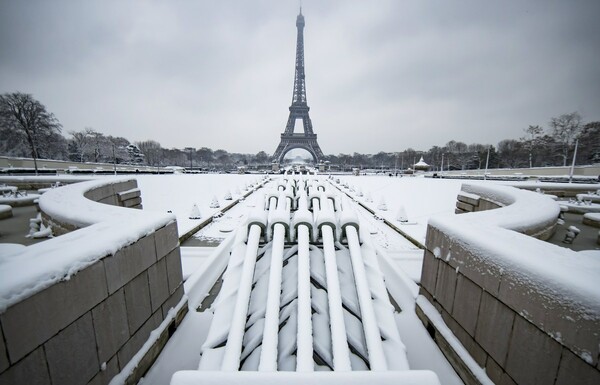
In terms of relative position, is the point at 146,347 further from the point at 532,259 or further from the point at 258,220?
the point at 532,259

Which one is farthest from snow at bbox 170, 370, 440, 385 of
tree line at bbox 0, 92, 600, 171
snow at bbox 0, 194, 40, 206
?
tree line at bbox 0, 92, 600, 171

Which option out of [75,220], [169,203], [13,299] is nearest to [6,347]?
[13,299]

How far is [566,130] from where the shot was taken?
48094 mm

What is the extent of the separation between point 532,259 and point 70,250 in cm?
413

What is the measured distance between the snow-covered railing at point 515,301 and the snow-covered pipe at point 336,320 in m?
1.45

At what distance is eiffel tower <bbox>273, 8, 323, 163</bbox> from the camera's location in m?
73.9

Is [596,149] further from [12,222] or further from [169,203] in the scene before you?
[12,222]

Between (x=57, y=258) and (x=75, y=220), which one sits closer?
(x=57, y=258)

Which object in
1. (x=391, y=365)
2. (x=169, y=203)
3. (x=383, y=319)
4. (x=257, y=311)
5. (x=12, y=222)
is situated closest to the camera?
(x=391, y=365)

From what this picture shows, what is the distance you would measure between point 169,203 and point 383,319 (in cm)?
1299

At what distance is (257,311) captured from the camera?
123 inches

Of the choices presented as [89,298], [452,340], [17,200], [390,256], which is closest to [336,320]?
[452,340]

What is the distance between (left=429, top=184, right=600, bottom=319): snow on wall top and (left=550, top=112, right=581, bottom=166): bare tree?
64637 mm

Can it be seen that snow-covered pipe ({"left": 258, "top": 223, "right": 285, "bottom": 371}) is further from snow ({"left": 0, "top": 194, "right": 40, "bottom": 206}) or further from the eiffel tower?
the eiffel tower
